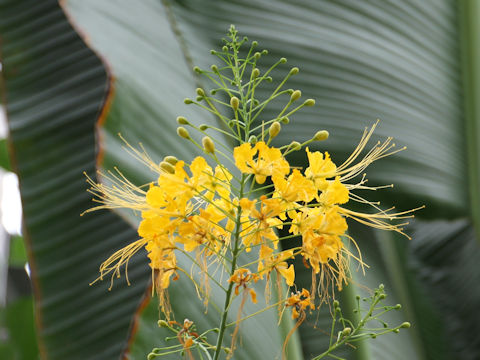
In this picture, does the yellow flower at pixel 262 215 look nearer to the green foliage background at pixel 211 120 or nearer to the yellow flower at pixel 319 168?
the yellow flower at pixel 319 168

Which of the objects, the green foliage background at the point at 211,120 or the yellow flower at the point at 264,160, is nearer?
the yellow flower at the point at 264,160

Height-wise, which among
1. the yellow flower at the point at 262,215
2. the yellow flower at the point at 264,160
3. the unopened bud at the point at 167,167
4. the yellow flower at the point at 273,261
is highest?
the unopened bud at the point at 167,167

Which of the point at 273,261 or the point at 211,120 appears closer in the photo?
the point at 273,261

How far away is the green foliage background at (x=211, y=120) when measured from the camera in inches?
30.1

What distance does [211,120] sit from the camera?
1081 millimetres

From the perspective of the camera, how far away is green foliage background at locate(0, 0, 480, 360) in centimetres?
76

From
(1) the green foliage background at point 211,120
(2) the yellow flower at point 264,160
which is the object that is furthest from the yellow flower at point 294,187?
(1) the green foliage background at point 211,120

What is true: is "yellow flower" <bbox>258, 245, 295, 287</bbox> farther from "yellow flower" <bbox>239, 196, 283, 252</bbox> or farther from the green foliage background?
the green foliage background

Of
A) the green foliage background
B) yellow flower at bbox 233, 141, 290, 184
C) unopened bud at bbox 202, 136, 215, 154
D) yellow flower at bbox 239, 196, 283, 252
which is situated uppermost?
the green foliage background

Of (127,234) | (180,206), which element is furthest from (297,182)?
(127,234)

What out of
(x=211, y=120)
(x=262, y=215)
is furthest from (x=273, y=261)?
(x=211, y=120)

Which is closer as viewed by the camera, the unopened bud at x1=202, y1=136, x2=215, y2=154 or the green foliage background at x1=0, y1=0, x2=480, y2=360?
the unopened bud at x1=202, y1=136, x2=215, y2=154

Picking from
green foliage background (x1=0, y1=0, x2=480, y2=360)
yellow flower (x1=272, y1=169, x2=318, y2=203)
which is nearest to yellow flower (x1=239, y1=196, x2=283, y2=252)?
yellow flower (x1=272, y1=169, x2=318, y2=203)

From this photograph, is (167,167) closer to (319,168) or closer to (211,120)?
(319,168)
